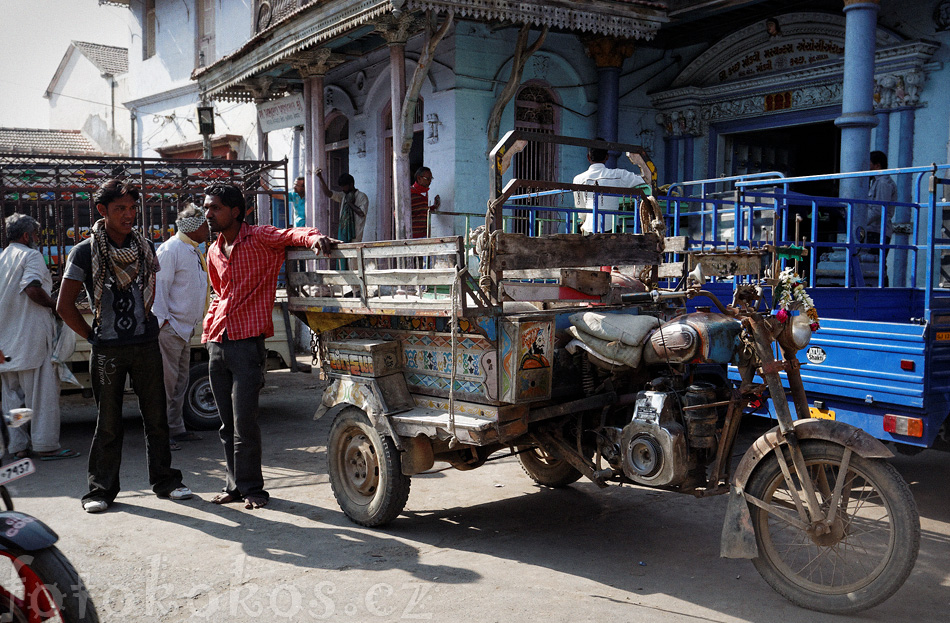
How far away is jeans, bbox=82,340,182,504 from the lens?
5043mm

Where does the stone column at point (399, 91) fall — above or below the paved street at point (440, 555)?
above

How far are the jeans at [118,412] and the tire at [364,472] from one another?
3.93 feet

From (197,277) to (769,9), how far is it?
8186 millimetres

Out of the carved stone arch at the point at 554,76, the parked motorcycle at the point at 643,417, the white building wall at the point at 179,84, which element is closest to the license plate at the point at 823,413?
the parked motorcycle at the point at 643,417

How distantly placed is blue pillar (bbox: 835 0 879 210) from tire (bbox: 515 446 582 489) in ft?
16.2

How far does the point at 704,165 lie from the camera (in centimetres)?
1223

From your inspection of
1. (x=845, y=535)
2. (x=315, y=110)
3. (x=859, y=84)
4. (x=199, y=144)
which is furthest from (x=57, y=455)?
(x=199, y=144)

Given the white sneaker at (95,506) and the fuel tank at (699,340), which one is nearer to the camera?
the fuel tank at (699,340)

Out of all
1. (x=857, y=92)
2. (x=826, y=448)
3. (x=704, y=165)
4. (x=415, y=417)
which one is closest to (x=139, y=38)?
(x=704, y=165)

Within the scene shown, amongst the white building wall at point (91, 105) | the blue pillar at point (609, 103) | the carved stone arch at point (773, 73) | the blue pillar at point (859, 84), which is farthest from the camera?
the white building wall at point (91, 105)

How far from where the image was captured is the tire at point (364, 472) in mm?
4543

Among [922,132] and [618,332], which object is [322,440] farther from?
[922,132]

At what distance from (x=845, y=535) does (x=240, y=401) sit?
3395mm

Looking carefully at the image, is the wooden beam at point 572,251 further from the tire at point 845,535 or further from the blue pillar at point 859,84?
the blue pillar at point 859,84
